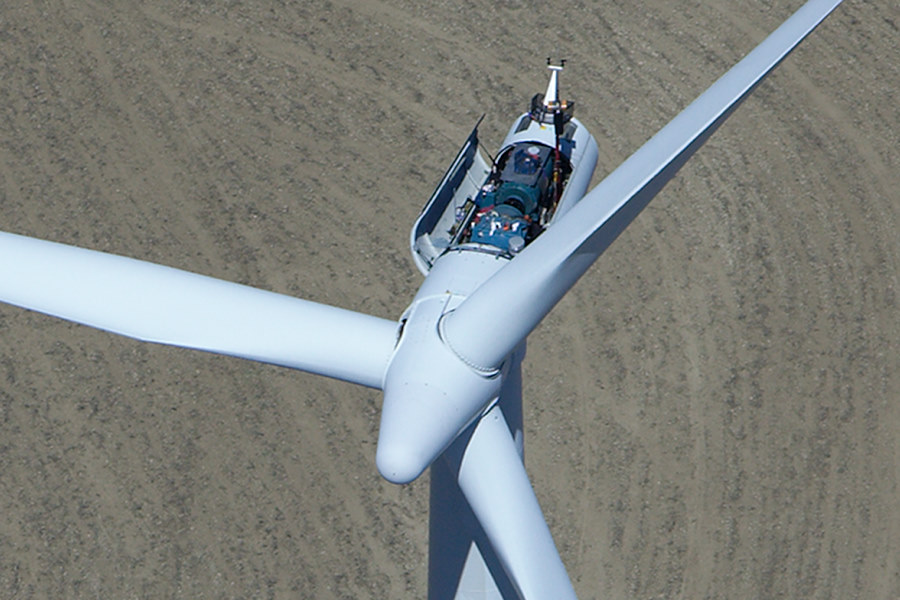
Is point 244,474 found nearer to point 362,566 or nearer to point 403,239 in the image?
point 362,566

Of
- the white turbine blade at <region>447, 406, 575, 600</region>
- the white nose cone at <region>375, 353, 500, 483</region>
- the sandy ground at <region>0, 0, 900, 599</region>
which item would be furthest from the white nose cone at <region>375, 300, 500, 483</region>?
the sandy ground at <region>0, 0, 900, 599</region>

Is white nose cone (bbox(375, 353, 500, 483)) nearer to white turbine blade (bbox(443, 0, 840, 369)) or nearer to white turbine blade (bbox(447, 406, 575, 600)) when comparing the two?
white turbine blade (bbox(443, 0, 840, 369))

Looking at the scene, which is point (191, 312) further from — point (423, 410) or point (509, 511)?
point (509, 511)

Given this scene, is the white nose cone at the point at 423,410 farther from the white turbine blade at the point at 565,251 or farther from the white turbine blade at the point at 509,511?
the white turbine blade at the point at 509,511

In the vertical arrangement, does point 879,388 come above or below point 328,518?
above

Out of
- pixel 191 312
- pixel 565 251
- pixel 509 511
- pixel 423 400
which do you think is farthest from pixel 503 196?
pixel 509 511

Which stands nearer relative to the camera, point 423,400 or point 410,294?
point 423,400

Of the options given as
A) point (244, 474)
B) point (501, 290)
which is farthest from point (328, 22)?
point (501, 290)

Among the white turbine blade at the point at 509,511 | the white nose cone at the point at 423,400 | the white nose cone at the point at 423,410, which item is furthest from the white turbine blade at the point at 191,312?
the white turbine blade at the point at 509,511
